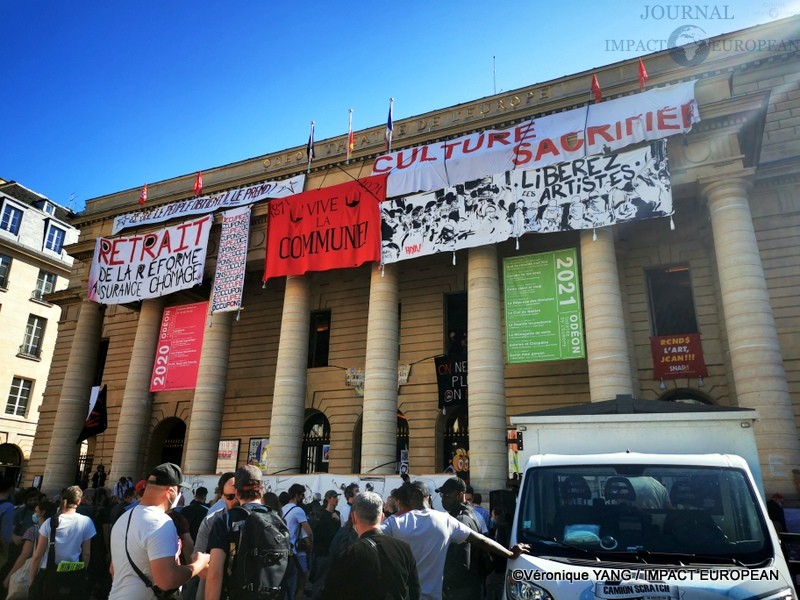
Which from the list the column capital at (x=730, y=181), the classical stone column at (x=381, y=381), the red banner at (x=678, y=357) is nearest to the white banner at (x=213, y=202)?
the classical stone column at (x=381, y=381)

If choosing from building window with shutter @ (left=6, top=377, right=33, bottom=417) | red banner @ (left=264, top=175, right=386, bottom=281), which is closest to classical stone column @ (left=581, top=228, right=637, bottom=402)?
red banner @ (left=264, top=175, right=386, bottom=281)

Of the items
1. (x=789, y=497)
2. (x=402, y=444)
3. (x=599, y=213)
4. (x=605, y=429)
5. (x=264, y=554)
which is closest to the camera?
(x=264, y=554)

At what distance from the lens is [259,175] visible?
21266 millimetres

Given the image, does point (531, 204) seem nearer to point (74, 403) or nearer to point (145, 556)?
point (145, 556)

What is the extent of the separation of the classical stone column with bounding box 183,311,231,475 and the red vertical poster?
44 cm

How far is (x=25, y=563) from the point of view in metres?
6.38

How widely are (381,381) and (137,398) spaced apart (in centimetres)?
1010

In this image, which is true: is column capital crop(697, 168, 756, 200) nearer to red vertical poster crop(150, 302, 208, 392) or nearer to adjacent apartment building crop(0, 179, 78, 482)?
red vertical poster crop(150, 302, 208, 392)

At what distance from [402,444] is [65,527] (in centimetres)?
1510

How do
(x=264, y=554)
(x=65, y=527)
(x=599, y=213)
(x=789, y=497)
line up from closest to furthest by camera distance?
(x=264, y=554), (x=65, y=527), (x=789, y=497), (x=599, y=213)

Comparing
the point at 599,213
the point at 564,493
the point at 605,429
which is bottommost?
the point at 564,493

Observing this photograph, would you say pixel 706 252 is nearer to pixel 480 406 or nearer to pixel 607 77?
pixel 607 77

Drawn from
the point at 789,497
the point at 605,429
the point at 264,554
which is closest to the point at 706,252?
the point at 789,497

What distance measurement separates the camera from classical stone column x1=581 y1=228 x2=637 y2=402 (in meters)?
13.9
